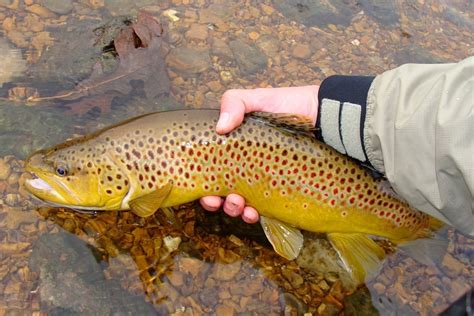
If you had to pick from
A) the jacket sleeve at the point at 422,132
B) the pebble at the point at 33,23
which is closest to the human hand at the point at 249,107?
the jacket sleeve at the point at 422,132

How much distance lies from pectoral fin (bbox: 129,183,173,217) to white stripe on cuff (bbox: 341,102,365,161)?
4.04 feet

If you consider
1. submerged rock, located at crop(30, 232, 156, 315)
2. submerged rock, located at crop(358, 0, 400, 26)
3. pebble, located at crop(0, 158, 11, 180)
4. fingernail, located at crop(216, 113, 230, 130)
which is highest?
submerged rock, located at crop(358, 0, 400, 26)

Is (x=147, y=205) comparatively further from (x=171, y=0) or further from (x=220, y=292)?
(x=171, y=0)

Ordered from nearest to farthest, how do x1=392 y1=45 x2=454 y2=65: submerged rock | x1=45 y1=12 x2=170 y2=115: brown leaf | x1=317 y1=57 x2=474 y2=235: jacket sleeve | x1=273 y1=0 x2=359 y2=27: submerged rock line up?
x1=317 y1=57 x2=474 y2=235: jacket sleeve → x1=45 y1=12 x2=170 y2=115: brown leaf → x1=392 y1=45 x2=454 y2=65: submerged rock → x1=273 y1=0 x2=359 y2=27: submerged rock

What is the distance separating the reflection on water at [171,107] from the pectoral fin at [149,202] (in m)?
0.41

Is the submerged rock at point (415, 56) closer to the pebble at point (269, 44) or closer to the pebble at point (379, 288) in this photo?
the pebble at point (269, 44)

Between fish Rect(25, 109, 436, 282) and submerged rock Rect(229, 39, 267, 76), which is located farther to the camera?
submerged rock Rect(229, 39, 267, 76)

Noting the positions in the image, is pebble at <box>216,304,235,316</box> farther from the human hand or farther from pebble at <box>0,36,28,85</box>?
pebble at <box>0,36,28,85</box>

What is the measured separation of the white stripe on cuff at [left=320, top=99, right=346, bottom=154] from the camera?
3555 mm

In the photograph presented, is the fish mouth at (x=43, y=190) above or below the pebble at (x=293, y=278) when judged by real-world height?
above

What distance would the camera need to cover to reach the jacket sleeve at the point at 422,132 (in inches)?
108

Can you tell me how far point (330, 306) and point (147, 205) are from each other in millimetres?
1490

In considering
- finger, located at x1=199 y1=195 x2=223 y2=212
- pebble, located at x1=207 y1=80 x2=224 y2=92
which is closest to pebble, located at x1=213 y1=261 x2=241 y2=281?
finger, located at x1=199 y1=195 x2=223 y2=212

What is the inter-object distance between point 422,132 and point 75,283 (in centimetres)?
239
